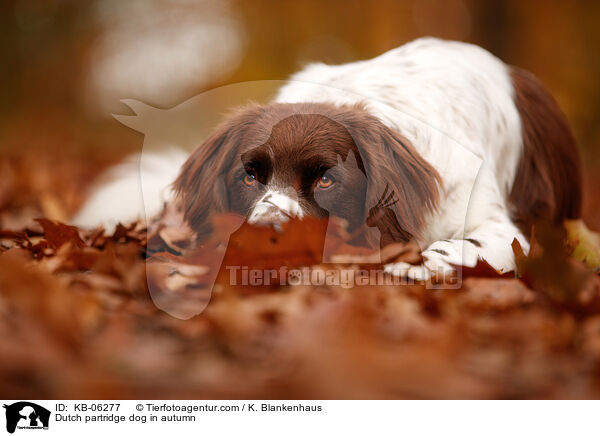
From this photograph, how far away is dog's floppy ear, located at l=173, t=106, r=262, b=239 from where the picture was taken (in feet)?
8.77

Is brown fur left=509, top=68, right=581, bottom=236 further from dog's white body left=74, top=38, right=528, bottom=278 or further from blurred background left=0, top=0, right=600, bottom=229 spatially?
blurred background left=0, top=0, right=600, bottom=229

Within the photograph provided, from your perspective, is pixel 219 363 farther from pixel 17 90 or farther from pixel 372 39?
pixel 17 90

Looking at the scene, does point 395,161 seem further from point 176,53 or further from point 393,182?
point 176,53

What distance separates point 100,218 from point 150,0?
3.43m

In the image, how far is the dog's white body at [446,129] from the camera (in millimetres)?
2627

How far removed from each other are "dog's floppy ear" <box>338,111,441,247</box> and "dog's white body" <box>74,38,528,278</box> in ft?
0.32

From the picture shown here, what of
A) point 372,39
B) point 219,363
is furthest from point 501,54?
point 219,363
